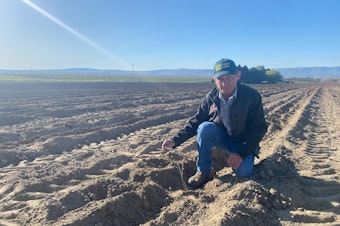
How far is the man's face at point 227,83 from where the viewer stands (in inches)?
177

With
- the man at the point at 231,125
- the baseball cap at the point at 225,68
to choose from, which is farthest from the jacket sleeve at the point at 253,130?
the baseball cap at the point at 225,68

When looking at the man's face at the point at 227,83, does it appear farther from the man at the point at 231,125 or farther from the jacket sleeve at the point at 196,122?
the jacket sleeve at the point at 196,122

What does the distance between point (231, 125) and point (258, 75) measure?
5855cm

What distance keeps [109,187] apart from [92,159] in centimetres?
221

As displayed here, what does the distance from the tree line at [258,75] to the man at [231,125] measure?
5344cm

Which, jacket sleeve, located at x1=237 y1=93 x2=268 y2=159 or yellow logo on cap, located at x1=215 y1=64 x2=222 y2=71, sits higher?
yellow logo on cap, located at x1=215 y1=64 x2=222 y2=71

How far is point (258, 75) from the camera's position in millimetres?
61219

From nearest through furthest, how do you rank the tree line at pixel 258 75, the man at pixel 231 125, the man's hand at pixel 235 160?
the man's hand at pixel 235 160 → the man at pixel 231 125 → the tree line at pixel 258 75

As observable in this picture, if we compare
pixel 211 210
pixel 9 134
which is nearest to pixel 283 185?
pixel 211 210

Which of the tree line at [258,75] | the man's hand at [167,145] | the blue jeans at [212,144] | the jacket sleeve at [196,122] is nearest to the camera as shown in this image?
the blue jeans at [212,144]

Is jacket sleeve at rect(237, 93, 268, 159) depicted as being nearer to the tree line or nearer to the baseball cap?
the baseball cap

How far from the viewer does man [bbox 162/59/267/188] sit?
4492 mm

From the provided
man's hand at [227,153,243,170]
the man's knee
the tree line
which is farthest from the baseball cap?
the tree line

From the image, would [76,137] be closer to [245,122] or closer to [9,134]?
[9,134]
